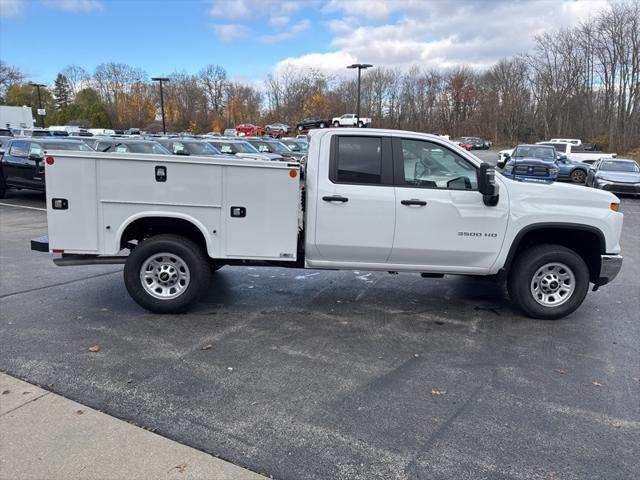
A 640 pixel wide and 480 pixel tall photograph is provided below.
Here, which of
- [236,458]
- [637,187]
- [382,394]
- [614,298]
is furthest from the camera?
[637,187]

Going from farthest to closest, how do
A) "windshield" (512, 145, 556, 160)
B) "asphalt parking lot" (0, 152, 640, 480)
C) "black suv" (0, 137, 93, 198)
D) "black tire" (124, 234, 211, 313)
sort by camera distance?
1. "windshield" (512, 145, 556, 160)
2. "black suv" (0, 137, 93, 198)
3. "black tire" (124, 234, 211, 313)
4. "asphalt parking lot" (0, 152, 640, 480)

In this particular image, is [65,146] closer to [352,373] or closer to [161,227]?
[161,227]

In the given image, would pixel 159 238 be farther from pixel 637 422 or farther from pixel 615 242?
pixel 615 242

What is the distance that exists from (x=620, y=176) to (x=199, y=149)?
15.8 metres

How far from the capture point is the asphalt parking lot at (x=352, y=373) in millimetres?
3111

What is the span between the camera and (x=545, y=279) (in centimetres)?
558

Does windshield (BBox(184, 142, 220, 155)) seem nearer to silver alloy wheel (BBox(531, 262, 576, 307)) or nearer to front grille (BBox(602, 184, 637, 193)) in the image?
silver alloy wheel (BBox(531, 262, 576, 307))

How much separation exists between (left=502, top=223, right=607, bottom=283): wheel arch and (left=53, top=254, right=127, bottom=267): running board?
13.9ft

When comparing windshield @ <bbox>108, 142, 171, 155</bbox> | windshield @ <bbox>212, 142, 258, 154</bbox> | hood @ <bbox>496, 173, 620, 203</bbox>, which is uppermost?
windshield @ <bbox>212, 142, 258, 154</bbox>

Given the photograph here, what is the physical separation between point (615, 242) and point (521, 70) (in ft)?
235

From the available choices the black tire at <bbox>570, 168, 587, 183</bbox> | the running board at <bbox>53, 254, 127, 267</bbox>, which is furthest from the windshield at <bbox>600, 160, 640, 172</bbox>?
the running board at <bbox>53, 254, 127, 267</bbox>

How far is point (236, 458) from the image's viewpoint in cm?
299

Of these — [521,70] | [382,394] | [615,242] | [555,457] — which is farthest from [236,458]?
[521,70]

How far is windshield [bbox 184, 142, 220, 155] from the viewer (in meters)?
17.9
